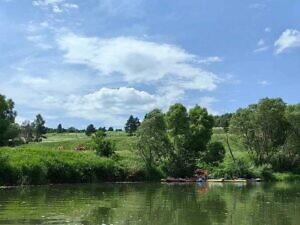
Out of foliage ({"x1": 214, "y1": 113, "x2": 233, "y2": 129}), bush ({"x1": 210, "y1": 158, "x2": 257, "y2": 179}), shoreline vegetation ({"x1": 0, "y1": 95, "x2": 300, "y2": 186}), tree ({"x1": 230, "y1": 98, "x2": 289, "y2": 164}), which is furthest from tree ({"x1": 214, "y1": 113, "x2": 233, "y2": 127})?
bush ({"x1": 210, "y1": 158, "x2": 257, "y2": 179})

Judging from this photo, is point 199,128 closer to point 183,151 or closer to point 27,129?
point 183,151

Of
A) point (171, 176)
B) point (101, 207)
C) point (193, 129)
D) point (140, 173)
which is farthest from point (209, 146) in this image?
point (101, 207)

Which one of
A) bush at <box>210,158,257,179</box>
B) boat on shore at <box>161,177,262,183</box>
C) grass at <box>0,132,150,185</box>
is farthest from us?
bush at <box>210,158,257,179</box>

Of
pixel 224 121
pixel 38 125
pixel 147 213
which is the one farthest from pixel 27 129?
pixel 147 213

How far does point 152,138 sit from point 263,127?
62.9 feet

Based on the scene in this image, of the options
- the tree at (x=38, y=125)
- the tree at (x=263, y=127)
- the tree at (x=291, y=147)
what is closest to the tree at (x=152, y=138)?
the tree at (x=263, y=127)

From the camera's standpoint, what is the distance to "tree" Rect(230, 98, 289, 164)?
250ft

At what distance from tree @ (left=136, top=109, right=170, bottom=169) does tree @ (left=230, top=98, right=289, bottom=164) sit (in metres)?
14.7

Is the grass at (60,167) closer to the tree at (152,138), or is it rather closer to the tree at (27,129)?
the tree at (152,138)

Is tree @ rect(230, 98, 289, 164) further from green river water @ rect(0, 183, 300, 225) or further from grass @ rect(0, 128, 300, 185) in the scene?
green river water @ rect(0, 183, 300, 225)

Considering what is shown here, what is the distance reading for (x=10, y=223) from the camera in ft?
66.8

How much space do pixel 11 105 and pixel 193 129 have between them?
46646mm

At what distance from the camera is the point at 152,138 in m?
67.2

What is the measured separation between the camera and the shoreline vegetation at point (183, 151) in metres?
58.6
